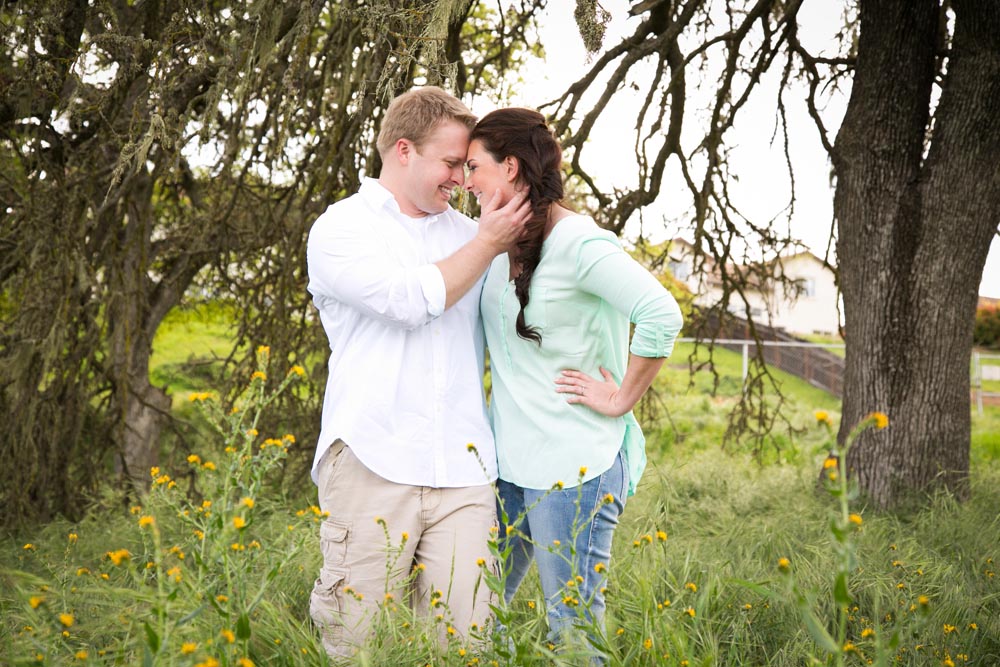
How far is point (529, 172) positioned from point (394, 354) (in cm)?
57

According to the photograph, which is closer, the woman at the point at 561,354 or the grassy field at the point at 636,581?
the grassy field at the point at 636,581

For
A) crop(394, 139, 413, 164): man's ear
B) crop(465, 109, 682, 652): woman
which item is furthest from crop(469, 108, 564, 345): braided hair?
crop(394, 139, 413, 164): man's ear

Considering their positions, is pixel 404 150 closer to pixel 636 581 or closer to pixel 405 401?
pixel 405 401

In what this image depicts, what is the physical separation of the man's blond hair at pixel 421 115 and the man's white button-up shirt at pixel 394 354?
162 mm

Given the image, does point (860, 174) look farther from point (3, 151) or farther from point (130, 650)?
point (3, 151)

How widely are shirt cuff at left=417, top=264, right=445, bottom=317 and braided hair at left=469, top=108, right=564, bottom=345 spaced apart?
0.66ft

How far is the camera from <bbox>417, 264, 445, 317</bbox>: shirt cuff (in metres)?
2.13

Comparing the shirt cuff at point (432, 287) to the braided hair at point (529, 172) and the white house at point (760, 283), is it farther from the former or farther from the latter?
the white house at point (760, 283)

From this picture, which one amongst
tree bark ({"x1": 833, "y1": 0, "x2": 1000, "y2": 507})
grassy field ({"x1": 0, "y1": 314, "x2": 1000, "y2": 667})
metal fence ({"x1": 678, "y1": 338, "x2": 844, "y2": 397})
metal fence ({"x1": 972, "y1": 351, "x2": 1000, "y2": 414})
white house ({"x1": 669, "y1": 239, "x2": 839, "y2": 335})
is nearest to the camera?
grassy field ({"x1": 0, "y1": 314, "x2": 1000, "y2": 667})

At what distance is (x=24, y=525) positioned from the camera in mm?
4910

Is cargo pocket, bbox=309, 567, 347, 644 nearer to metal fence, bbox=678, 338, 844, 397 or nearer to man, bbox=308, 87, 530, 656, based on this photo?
man, bbox=308, 87, 530, 656

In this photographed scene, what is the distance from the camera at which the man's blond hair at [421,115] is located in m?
2.34

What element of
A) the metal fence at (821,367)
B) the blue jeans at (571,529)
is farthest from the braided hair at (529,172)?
the metal fence at (821,367)

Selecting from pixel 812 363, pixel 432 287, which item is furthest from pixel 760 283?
pixel 812 363
